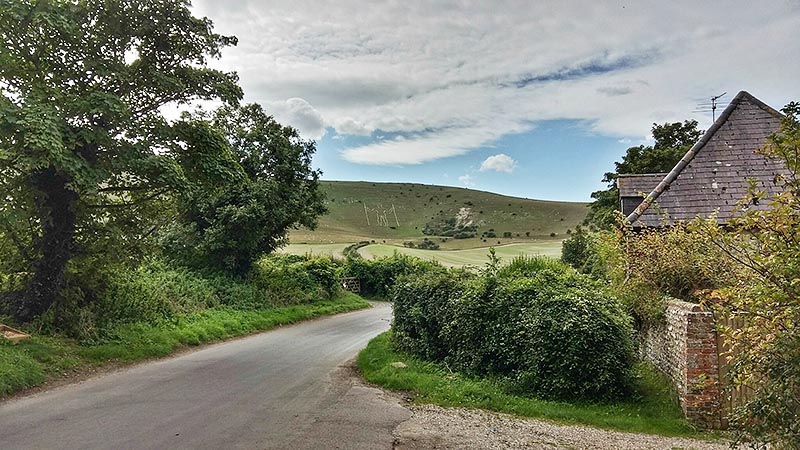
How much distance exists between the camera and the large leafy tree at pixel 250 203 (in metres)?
21.8

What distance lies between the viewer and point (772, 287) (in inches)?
166

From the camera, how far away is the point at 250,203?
21.7m

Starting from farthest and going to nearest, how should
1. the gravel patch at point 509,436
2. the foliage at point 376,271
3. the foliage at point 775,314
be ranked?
the foliage at point 376,271
the gravel patch at point 509,436
the foliage at point 775,314

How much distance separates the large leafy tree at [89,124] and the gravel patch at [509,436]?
28.1ft

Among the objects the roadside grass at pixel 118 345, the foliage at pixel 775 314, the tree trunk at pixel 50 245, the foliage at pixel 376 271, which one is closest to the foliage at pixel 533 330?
the foliage at pixel 775 314

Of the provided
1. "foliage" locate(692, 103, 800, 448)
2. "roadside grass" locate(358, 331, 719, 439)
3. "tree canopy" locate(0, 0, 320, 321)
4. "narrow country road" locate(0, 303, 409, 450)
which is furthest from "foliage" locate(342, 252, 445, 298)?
"foliage" locate(692, 103, 800, 448)

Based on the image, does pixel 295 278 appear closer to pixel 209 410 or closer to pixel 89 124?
pixel 89 124

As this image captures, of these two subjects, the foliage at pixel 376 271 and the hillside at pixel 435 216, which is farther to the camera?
the hillside at pixel 435 216

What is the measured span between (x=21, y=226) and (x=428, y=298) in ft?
32.6

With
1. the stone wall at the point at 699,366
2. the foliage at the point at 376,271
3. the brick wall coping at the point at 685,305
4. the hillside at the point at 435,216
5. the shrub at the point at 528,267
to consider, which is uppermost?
the hillside at the point at 435,216

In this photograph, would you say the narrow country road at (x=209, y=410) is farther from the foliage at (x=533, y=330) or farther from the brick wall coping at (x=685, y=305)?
the brick wall coping at (x=685, y=305)

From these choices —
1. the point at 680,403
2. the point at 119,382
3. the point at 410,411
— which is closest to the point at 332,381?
the point at 410,411

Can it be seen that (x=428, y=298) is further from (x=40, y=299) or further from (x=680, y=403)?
(x=40, y=299)

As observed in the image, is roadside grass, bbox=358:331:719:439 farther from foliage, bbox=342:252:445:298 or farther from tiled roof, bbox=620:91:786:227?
foliage, bbox=342:252:445:298
